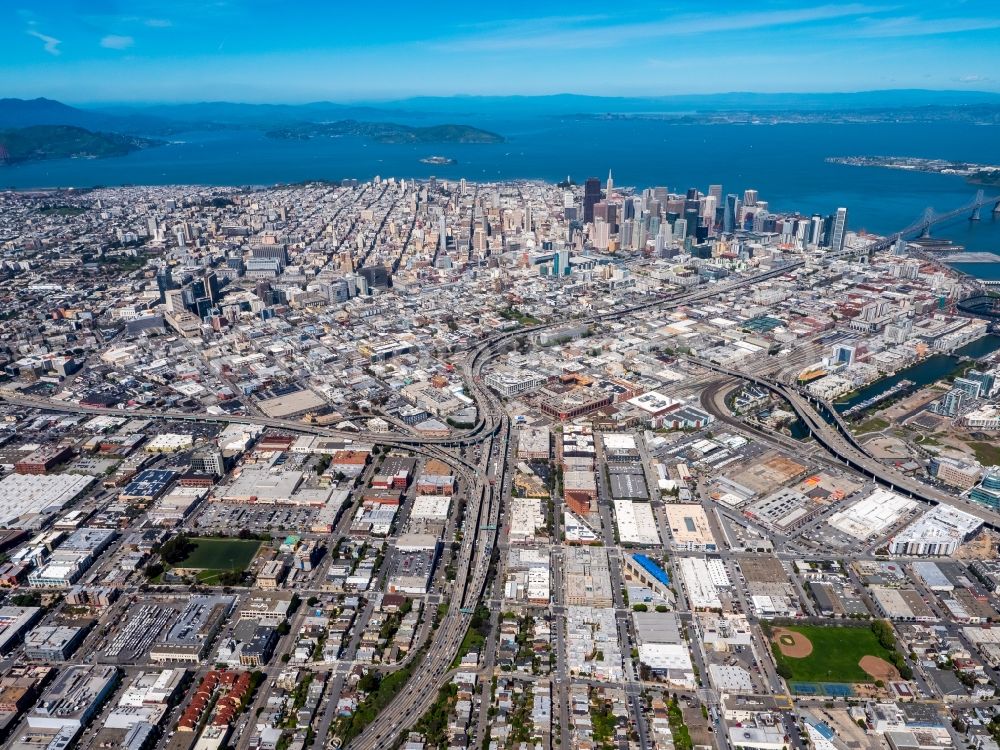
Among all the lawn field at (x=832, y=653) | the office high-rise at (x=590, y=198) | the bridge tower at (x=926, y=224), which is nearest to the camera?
the lawn field at (x=832, y=653)

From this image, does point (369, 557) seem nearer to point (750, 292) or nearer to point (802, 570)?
point (802, 570)

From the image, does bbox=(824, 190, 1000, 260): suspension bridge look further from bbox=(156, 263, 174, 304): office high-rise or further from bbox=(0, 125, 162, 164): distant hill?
bbox=(0, 125, 162, 164): distant hill

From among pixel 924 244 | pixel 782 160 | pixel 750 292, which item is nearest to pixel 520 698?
pixel 750 292

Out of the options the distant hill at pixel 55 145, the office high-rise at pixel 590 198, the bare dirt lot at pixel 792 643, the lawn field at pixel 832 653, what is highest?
the distant hill at pixel 55 145

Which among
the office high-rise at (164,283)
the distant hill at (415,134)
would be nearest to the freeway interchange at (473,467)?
the office high-rise at (164,283)

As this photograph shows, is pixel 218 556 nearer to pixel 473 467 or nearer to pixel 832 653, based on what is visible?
pixel 473 467

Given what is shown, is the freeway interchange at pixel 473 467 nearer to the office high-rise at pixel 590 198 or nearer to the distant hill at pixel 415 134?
the office high-rise at pixel 590 198
